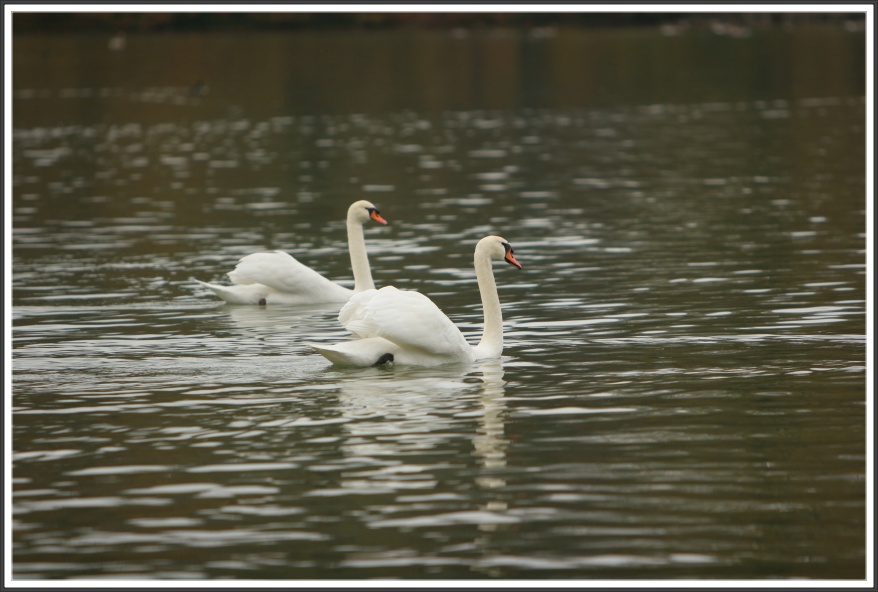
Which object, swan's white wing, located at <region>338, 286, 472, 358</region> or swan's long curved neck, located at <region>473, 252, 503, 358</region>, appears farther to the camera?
swan's long curved neck, located at <region>473, 252, 503, 358</region>

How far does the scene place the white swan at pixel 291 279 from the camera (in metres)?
18.3

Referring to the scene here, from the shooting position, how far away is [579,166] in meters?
36.1

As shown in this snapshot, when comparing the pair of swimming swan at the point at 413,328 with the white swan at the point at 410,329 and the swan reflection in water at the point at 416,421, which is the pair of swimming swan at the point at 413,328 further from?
the swan reflection in water at the point at 416,421

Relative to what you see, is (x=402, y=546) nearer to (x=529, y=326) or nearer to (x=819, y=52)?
(x=529, y=326)

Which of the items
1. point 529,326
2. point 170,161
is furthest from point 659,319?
point 170,161

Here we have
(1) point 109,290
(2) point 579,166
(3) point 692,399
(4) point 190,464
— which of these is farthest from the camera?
(2) point 579,166

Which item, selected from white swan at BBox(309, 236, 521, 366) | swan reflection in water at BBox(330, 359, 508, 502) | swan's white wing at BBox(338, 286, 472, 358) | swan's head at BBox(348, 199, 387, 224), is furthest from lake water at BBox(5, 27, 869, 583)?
swan's head at BBox(348, 199, 387, 224)

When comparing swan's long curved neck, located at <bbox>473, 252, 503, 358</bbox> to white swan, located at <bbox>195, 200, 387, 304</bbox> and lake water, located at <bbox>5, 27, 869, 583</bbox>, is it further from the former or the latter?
white swan, located at <bbox>195, 200, 387, 304</bbox>

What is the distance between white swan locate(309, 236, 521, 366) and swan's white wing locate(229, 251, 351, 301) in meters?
4.18

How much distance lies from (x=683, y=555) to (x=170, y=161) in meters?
32.3

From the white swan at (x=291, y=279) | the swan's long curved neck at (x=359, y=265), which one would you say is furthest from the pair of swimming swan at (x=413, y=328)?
the white swan at (x=291, y=279)

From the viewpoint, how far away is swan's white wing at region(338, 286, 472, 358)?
43.9ft

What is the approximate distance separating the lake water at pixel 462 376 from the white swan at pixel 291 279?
0.22 meters

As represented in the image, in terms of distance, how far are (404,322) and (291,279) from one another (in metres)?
5.09
